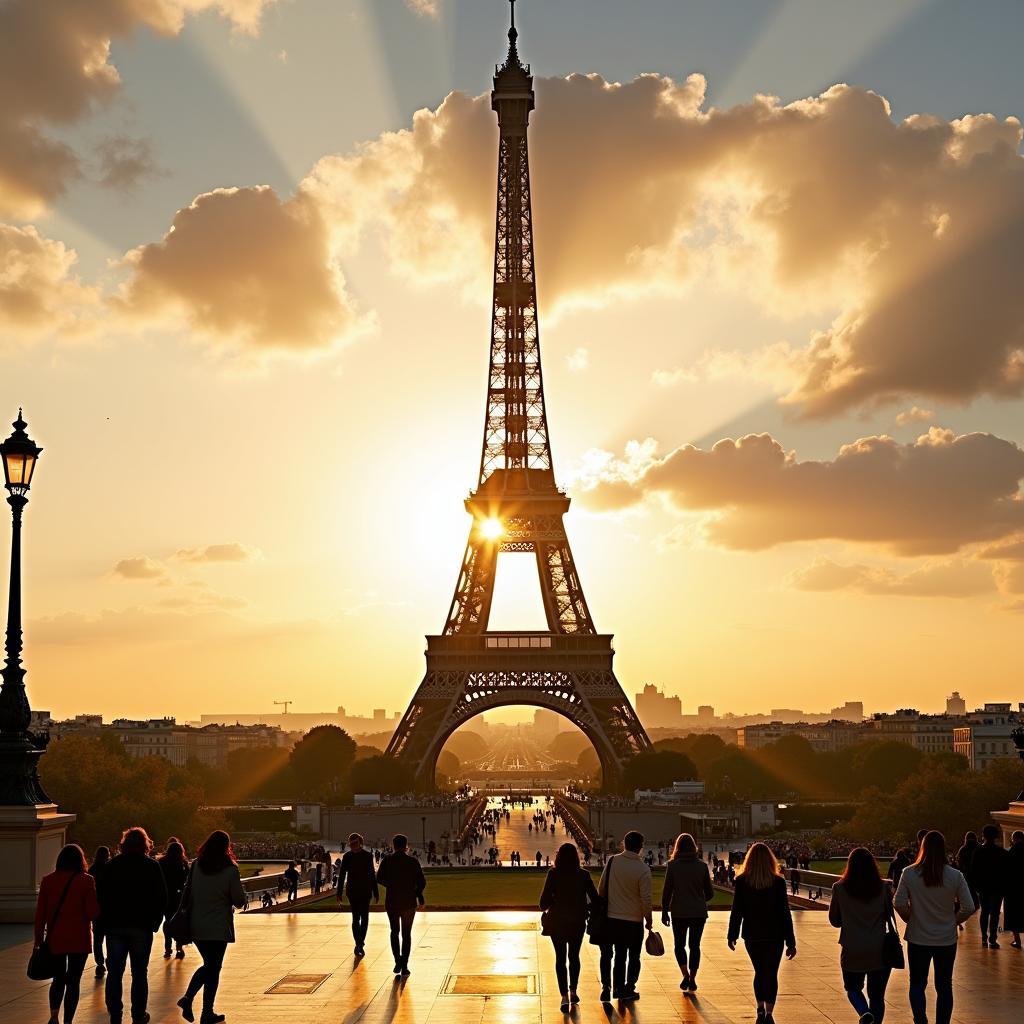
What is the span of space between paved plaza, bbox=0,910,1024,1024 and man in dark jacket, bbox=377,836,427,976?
32cm

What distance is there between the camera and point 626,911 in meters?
15.6

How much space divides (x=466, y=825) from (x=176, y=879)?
3451 inches

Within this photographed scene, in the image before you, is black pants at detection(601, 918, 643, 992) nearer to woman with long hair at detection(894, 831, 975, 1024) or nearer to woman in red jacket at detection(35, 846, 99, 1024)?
woman with long hair at detection(894, 831, 975, 1024)

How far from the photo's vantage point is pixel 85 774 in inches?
2876

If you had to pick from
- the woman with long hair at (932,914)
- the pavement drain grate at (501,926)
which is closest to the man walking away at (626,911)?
the woman with long hair at (932,914)

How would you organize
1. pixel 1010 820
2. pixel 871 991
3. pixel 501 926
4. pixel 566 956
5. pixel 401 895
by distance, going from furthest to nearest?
pixel 501 926
pixel 1010 820
pixel 401 895
pixel 566 956
pixel 871 991

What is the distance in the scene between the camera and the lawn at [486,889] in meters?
44.5

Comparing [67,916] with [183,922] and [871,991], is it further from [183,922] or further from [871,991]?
[871,991]

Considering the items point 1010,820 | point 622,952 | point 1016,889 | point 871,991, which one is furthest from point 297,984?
point 1010,820

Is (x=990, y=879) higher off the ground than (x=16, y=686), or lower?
lower

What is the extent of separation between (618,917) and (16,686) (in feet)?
→ 30.8

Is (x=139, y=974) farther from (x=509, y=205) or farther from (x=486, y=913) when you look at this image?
(x=509, y=205)

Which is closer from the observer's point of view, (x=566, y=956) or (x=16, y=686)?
(x=566, y=956)

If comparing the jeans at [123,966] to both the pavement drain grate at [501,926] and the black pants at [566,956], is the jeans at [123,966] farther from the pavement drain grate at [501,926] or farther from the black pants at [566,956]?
the pavement drain grate at [501,926]
